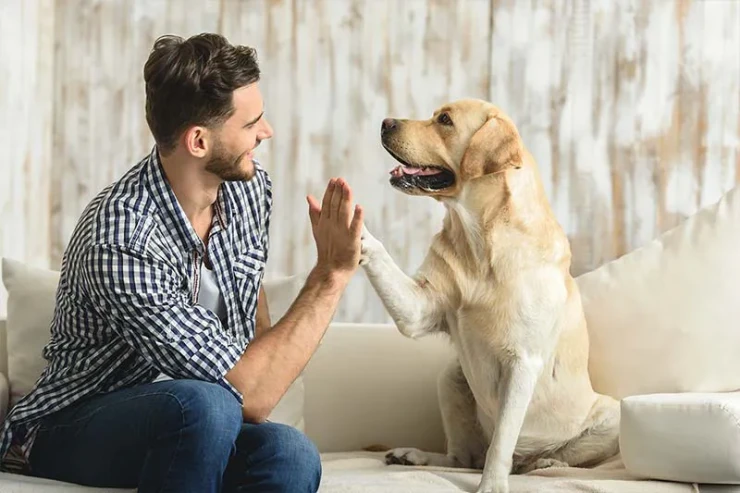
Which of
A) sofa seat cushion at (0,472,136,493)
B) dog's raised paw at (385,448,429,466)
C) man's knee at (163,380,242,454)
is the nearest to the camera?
man's knee at (163,380,242,454)

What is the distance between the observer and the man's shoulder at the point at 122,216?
70.9 inches

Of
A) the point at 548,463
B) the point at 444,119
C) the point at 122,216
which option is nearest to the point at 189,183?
the point at 122,216

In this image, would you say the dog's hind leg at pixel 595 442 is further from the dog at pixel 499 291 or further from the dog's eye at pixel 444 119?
the dog's eye at pixel 444 119

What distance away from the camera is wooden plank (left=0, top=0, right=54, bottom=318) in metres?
2.76

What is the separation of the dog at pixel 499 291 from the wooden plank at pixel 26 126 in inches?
46.9

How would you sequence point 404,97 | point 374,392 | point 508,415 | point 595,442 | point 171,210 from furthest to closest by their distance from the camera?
point 404,97 < point 374,392 < point 595,442 < point 508,415 < point 171,210

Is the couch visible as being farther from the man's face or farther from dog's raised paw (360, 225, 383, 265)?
the man's face

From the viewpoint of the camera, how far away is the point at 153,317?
1756 millimetres

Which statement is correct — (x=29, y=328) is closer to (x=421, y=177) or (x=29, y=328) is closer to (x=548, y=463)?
(x=421, y=177)

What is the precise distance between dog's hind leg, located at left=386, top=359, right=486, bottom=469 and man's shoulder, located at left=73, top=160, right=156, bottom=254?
88 centimetres

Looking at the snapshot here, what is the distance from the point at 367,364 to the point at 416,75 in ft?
3.03

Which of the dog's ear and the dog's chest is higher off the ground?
the dog's ear

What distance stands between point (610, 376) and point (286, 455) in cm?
104

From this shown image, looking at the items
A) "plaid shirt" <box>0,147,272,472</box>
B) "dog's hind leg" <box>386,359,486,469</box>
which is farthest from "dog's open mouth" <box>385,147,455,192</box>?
"dog's hind leg" <box>386,359,486,469</box>
